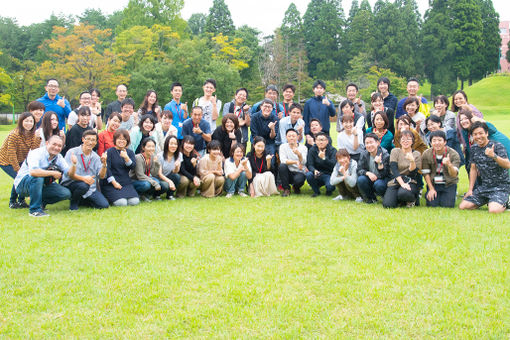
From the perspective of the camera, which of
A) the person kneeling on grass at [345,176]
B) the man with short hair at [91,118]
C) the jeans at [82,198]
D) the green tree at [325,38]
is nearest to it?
the jeans at [82,198]

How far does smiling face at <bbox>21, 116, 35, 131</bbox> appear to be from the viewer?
728 cm

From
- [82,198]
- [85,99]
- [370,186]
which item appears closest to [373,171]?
[370,186]

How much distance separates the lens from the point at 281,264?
443 centimetres

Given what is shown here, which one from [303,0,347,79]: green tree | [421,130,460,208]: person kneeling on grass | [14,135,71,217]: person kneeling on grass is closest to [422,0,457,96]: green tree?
[303,0,347,79]: green tree

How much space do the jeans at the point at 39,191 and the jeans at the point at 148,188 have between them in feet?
3.90

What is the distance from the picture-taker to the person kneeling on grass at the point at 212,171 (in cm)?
824

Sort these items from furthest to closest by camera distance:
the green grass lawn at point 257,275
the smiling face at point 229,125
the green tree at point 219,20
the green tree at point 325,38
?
the green tree at point 325,38 < the green tree at point 219,20 < the smiling face at point 229,125 < the green grass lawn at point 257,275

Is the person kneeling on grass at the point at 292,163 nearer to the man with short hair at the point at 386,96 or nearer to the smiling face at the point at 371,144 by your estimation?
the smiling face at the point at 371,144

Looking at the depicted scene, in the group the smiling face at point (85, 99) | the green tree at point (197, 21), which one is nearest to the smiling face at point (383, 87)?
the smiling face at point (85, 99)

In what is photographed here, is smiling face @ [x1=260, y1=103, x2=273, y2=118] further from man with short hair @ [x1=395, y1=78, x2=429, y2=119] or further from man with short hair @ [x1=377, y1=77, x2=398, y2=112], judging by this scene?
man with short hair @ [x1=395, y1=78, x2=429, y2=119]

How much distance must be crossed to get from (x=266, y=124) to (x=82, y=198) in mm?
3821

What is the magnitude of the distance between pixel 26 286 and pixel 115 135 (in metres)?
3.93

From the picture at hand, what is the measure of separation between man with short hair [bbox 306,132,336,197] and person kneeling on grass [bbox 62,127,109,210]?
3.79m

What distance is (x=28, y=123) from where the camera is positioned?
7.31 m
